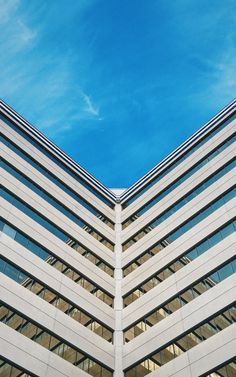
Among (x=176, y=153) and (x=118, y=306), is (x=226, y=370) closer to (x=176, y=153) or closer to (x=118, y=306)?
(x=118, y=306)

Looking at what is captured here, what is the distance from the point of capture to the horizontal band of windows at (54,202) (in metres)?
35.6

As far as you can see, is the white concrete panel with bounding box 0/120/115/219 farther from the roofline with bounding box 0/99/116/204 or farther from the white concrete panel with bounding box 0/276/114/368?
the white concrete panel with bounding box 0/276/114/368

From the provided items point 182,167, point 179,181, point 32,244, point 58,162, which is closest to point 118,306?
point 32,244

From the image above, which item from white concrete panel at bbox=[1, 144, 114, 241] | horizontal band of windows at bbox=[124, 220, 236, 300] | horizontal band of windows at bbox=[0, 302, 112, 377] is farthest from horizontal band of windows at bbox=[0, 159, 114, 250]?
horizontal band of windows at bbox=[0, 302, 112, 377]

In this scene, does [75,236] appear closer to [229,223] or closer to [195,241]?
[195,241]

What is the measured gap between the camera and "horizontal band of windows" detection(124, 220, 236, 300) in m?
31.5

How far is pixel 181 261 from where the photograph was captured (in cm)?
3366

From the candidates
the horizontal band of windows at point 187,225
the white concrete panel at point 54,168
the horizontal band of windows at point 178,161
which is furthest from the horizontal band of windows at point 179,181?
the horizontal band of windows at point 187,225

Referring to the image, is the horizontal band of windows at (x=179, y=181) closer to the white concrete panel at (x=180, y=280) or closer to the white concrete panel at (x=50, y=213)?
the white concrete panel at (x=50, y=213)

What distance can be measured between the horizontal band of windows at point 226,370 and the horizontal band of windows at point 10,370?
34.2ft

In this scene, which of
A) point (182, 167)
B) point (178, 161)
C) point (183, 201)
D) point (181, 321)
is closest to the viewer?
point (181, 321)

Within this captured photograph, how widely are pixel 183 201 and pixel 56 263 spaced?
1251 cm

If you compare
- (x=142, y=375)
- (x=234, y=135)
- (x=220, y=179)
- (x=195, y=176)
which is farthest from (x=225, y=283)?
(x=234, y=135)

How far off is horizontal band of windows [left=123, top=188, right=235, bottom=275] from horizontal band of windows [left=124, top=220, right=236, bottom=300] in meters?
2.38
